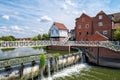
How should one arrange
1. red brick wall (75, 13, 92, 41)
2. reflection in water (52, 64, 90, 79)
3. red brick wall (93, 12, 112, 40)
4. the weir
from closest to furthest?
the weir < reflection in water (52, 64, 90, 79) < red brick wall (93, 12, 112, 40) < red brick wall (75, 13, 92, 41)

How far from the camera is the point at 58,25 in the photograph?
48.5 meters

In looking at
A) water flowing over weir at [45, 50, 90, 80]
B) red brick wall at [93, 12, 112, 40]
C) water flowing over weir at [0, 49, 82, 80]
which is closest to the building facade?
red brick wall at [93, 12, 112, 40]

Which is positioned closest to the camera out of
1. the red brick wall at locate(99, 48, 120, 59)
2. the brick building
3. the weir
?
the weir

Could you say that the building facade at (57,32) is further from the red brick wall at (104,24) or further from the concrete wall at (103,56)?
the concrete wall at (103,56)

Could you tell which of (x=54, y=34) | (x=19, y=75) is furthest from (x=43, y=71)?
(x=54, y=34)

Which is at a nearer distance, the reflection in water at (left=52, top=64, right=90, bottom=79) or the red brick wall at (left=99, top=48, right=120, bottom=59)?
the reflection in water at (left=52, top=64, right=90, bottom=79)

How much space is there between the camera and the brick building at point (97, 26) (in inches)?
1382

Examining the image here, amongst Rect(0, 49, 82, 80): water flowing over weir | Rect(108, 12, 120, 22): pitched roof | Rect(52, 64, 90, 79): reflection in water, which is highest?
Rect(108, 12, 120, 22): pitched roof

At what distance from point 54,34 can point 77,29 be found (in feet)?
30.6

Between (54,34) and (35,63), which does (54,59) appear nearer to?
(35,63)

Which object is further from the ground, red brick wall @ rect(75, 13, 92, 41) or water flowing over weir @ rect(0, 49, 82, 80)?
red brick wall @ rect(75, 13, 92, 41)

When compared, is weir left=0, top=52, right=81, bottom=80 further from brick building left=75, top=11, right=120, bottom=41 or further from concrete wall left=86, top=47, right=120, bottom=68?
brick building left=75, top=11, right=120, bottom=41

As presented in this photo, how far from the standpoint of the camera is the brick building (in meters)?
35.1

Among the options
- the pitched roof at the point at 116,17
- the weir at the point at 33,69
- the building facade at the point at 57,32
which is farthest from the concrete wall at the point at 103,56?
the building facade at the point at 57,32
